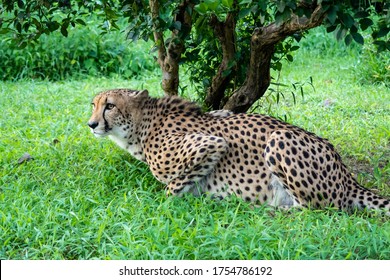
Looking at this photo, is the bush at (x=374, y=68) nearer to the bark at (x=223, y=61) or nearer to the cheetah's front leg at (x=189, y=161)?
the bark at (x=223, y=61)

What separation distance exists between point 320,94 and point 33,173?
4.11m

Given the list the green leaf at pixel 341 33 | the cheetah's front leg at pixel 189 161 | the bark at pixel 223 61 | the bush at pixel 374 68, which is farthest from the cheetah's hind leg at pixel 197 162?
the bush at pixel 374 68

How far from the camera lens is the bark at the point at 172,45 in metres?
4.59

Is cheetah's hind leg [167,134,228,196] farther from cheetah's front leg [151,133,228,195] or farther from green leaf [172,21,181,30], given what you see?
green leaf [172,21,181,30]

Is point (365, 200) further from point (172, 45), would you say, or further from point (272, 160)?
point (172, 45)

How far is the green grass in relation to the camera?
3.43 metres

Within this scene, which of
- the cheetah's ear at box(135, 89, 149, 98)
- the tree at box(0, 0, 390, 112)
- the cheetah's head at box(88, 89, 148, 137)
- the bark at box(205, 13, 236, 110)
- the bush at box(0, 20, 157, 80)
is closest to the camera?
the tree at box(0, 0, 390, 112)

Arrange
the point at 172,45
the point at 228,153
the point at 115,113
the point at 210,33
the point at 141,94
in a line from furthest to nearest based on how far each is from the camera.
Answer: the point at 210,33 < the point at 172,45 < the point at 141,94 < the point at 115,113 < the point at 228,153

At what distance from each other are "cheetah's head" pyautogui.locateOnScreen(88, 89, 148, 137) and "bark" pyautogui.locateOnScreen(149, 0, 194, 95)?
1.61 feet

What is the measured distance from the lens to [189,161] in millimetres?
4340

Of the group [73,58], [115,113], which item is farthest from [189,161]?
[73,58]

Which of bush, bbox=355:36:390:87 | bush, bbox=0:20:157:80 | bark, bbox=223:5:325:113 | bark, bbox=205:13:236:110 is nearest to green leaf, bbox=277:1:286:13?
bark, bbox=223:5:325:113

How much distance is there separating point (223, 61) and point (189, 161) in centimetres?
122
